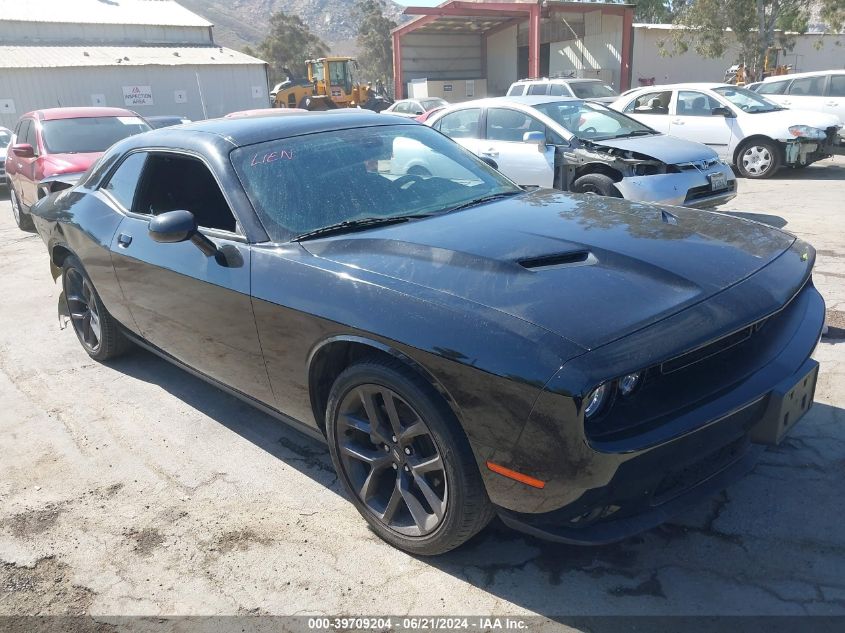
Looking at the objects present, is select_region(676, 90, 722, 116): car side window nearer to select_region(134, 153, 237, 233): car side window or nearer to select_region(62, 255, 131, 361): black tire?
select_region(134, 153, 237, 233): car side window

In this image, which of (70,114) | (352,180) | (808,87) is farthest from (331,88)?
(352,180)

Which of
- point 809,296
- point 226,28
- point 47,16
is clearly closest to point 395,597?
point 809,296

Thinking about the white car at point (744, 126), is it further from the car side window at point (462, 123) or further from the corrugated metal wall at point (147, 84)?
the corrugated metal wall at point (147, 84)

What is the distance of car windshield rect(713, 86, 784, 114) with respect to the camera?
1105 cm

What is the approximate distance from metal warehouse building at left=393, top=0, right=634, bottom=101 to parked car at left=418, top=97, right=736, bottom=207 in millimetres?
21141

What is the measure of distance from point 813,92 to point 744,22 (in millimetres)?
16718

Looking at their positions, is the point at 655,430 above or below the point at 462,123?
below

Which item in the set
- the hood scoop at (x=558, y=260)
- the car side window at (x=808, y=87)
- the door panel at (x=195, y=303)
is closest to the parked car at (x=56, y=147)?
the door panel at (x=195, y=303)

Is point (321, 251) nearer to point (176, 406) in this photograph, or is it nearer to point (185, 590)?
point (185, 590)

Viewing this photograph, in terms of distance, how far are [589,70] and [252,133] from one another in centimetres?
3039

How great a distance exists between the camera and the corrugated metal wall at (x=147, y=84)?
1037 inches

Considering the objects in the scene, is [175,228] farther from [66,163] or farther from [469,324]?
[66,163]

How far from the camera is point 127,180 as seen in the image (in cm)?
412

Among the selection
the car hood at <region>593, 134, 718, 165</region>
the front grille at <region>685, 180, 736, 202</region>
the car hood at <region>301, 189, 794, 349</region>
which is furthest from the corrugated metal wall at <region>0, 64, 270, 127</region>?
the car hood at <region>301, 189, 794, 349</region>
